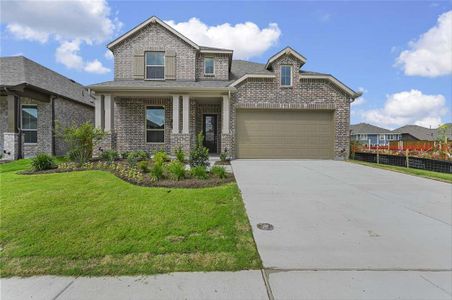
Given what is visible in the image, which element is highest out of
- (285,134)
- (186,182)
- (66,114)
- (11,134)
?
(66,114)

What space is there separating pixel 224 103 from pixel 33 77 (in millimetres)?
10996

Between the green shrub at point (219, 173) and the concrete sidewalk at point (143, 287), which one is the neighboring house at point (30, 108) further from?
the concrete sidewalk at point (143, 287)

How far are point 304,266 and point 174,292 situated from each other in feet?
4.85

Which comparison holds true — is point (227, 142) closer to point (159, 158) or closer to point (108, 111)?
point (159, 158)

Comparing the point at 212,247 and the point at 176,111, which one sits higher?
the point at 176,111

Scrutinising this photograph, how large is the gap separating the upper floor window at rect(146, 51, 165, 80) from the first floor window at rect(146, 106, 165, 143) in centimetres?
180

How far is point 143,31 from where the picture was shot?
14.2 meters

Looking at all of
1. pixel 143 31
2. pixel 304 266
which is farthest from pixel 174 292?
pixel 143 31

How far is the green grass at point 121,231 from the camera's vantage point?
292 cm

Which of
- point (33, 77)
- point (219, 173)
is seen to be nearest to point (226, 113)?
point (219, 173)

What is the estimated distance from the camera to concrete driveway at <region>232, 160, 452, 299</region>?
2.64 m

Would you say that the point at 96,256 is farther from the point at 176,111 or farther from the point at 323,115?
the point at 323,115

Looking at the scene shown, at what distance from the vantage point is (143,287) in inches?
99.4

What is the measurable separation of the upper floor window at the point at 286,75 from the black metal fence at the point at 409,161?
18.4 ft
